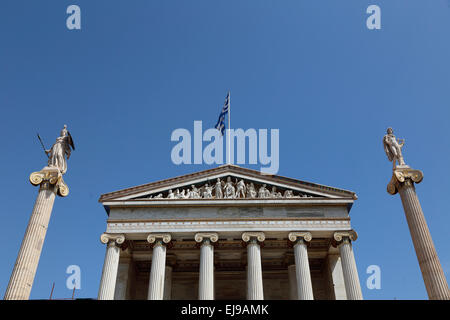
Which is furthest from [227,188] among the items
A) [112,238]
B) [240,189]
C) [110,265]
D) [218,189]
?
[110,265]

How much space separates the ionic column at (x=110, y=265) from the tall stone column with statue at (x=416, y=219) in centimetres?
1830

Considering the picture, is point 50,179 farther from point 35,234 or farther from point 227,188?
point 227,188

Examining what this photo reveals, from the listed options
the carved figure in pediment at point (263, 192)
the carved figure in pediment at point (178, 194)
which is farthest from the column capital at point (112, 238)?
the carved figure in pediment at point (263, 192)

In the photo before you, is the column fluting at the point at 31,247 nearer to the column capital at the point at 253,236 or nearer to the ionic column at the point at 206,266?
the ionic column at the point at 206,266

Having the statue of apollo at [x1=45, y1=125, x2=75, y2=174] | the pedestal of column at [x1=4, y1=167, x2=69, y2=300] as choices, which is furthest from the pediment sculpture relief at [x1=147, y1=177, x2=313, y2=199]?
the pedestal of column at [x1=4, y1=167, x2=69, y2=300]

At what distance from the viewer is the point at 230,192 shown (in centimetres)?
2953

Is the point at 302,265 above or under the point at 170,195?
under

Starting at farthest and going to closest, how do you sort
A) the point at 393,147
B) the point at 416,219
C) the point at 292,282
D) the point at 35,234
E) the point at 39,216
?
the point at 292,282 → the point at 393,147 → the point at 416,219 → the point at 39,216 → the point at 35,234

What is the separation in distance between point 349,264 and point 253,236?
668 cm

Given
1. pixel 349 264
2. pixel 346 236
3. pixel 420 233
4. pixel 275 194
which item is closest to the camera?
pixel 420 233

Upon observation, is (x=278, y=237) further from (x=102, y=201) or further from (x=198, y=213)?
(x=102, y=201)

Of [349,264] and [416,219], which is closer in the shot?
[416,219]

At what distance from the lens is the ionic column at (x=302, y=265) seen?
25.4 metres
